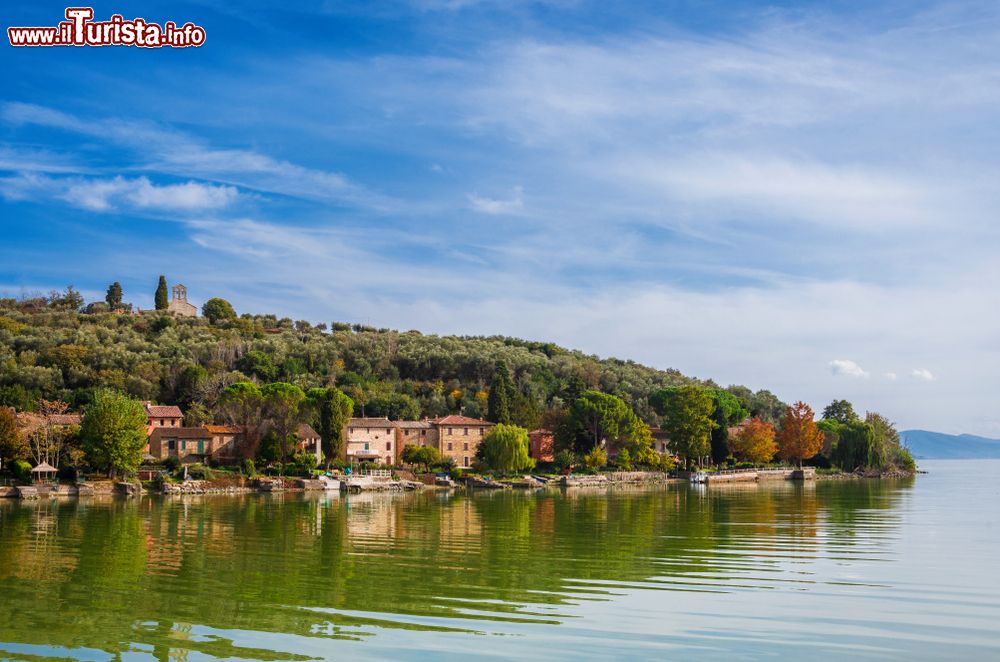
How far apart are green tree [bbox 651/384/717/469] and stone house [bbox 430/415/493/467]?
20.9 meters

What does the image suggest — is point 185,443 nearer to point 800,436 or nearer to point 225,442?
point 225,442

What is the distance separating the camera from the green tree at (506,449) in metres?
80.9

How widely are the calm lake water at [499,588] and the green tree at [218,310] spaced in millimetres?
114528

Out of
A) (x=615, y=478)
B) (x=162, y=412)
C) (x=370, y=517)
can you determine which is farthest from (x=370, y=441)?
(x=370, y=517)

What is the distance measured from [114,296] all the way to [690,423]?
351ft

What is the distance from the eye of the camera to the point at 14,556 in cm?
2802

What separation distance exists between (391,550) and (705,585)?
1166 centimetres

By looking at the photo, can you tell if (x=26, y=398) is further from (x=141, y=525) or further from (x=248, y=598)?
(x=248, y=598)

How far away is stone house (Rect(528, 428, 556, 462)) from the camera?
96.8 meters

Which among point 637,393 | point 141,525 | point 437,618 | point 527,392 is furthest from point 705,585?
point 637,393

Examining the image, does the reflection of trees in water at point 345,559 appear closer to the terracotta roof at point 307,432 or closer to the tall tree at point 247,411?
the tall tree at point 247,411

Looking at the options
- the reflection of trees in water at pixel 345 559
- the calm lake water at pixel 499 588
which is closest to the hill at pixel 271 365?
the reflection of trees in water at pixel 345 559

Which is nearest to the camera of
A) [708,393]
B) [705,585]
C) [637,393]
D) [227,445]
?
[705,585]

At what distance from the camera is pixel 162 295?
14975 cm
